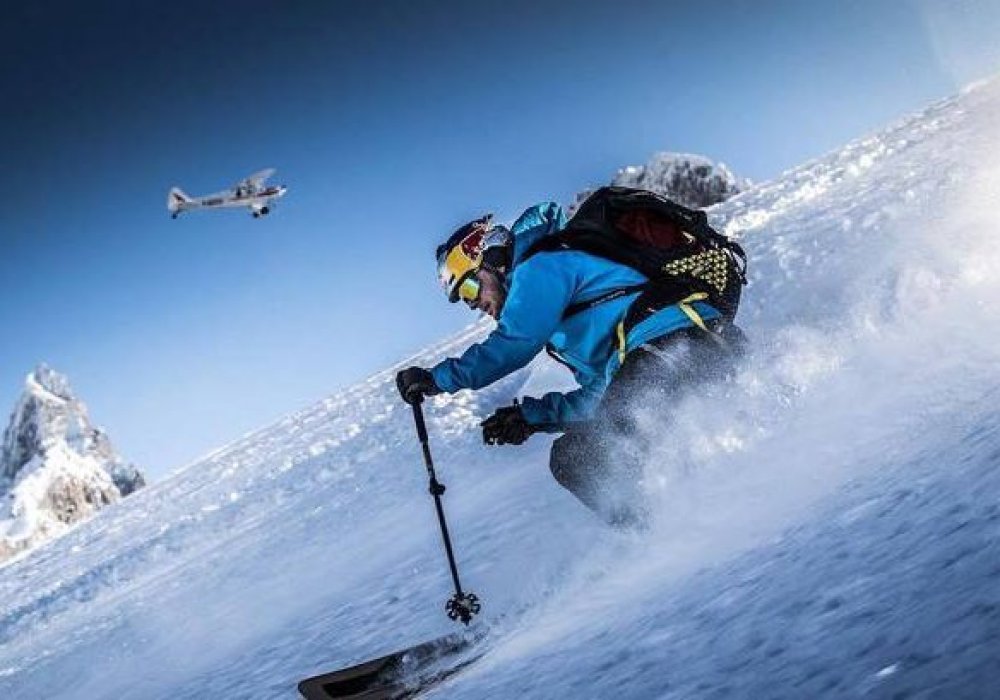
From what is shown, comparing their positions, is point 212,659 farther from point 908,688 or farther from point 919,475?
point 908,688

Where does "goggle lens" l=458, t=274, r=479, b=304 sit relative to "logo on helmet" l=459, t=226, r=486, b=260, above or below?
below

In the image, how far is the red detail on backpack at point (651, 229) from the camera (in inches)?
240

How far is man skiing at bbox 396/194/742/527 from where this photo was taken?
19.2 ft

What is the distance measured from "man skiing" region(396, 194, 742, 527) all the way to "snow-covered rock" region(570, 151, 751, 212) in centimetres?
5966

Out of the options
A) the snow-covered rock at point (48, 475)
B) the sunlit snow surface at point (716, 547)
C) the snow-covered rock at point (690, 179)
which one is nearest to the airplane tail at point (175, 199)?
the snow-covered rock at point (690, 179)

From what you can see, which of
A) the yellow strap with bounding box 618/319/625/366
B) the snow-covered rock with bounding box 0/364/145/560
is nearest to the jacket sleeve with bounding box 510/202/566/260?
the yellow strap with bounding box 618/319/625/366

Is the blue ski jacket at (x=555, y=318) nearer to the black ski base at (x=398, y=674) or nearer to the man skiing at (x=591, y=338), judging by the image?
the man skiing at (x=591, y=338)

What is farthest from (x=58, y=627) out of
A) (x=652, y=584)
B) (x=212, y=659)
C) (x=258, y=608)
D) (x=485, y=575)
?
(x=652, y=584)

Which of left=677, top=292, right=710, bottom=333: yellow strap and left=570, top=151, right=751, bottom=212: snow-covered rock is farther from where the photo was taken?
left=570, top=151, right=751, bottom=212: snow-covered rock

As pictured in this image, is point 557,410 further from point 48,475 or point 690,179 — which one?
point 48,475

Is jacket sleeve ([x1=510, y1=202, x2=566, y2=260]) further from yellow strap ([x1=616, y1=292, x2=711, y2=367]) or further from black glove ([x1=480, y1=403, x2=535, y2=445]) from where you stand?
black glove ([x1=480, y1=403, x2=535, y2=445])

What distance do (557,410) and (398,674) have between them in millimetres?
2859

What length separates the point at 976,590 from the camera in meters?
2.00

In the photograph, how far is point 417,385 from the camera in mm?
6215
